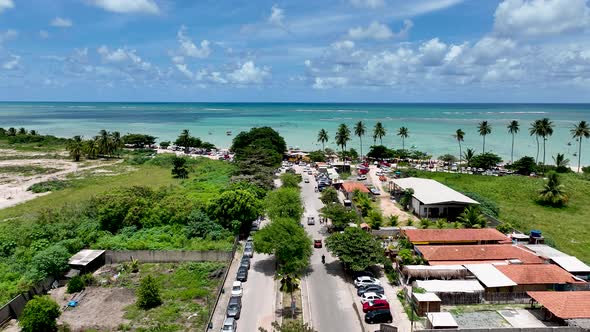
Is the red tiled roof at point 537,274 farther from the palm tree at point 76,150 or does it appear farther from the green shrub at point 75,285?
the palm tree at point 76,150

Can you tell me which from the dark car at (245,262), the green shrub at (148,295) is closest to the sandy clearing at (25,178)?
the green shrub at (148,295)

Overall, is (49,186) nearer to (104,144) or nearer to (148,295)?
(104,144)

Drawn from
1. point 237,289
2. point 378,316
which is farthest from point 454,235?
point 237,289

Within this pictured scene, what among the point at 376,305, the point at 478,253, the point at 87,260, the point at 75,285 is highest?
the point at 478,253

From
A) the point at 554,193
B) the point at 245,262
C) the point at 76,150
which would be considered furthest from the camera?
the point at 76,150

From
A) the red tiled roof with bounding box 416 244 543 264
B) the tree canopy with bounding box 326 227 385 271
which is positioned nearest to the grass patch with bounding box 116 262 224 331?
the tree canopy with bounding box 326 227 385 271

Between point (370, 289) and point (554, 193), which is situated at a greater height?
point (554, 193)

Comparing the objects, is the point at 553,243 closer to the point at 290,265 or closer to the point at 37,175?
the point at 290,265
